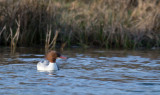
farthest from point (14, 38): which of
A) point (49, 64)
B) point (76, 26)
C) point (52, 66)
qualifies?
point (52, 66)

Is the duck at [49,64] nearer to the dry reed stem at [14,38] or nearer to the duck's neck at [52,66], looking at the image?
the duck's neck at [52,66]

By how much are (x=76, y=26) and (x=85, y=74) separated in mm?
5740

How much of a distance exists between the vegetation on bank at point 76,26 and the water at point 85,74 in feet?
3.24

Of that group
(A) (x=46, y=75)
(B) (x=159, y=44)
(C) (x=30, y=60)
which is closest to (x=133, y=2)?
(B) (x=159, y=44)

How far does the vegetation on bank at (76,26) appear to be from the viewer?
14.3 metres

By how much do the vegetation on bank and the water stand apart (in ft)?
3.24

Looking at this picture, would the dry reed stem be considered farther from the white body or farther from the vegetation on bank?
the white body

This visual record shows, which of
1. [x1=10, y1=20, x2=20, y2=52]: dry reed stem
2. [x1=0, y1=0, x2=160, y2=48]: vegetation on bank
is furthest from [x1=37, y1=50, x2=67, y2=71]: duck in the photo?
[x1=0, y1=0, x2=160, y2=48]: vegetation on bank

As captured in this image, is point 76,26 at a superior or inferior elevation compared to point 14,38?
superior

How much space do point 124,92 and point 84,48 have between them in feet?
24.8

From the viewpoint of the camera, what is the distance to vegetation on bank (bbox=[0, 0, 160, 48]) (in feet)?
47.0

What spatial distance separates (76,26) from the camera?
1494 cm

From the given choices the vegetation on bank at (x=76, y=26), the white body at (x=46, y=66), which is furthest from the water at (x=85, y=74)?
the vegetation on bank at (x=76, y=26)

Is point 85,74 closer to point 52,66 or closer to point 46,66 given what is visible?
point 52,66
